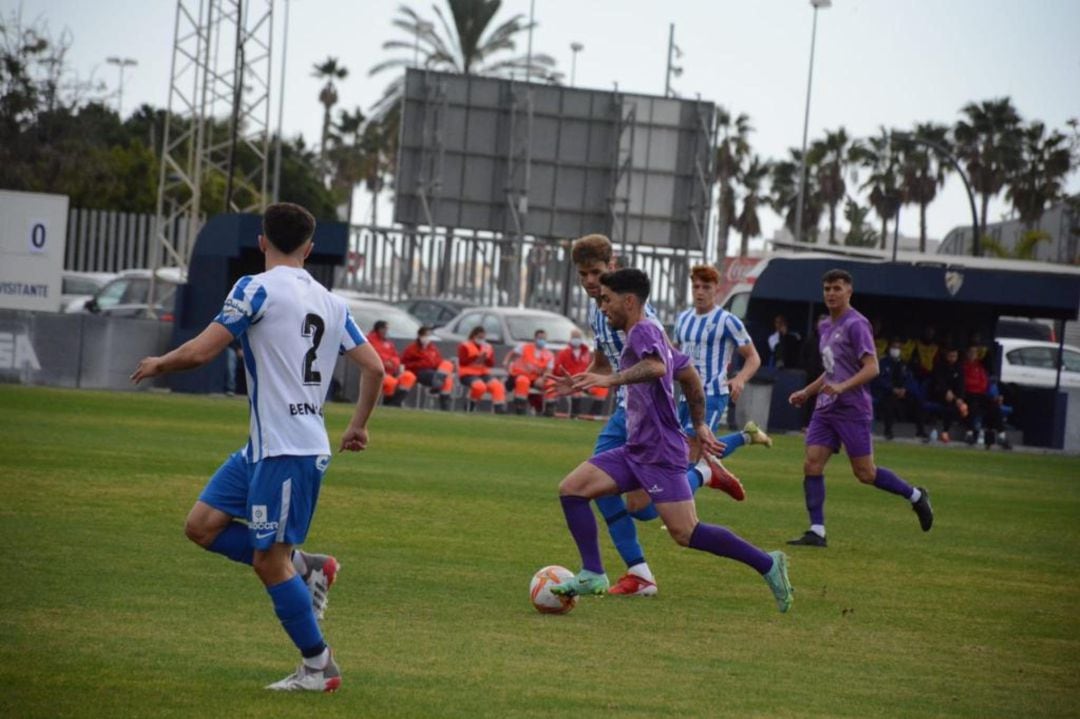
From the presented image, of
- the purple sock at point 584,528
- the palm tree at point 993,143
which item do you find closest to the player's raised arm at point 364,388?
the purple sock at point 584,528

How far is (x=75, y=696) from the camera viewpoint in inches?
287

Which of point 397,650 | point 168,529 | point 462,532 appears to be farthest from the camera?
point 462,532

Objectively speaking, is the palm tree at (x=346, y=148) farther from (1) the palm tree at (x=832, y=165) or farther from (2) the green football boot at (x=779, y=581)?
(2) the green football boot at (x=779, y=581)

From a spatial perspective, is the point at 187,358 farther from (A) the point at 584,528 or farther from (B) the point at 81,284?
(B) the point at 81,284

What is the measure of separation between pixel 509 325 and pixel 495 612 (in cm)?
2701

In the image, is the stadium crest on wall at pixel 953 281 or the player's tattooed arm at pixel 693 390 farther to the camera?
the stadium crest on wall at pixel 953 281

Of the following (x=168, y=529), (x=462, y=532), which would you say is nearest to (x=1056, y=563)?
(x=462, y=532)

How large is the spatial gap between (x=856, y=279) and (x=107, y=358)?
1454cm

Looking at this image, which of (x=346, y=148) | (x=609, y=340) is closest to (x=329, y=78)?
(x=346, y=148)

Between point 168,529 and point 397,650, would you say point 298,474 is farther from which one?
point 168,529

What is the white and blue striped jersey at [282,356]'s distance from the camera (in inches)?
302

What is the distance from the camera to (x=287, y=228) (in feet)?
25.8

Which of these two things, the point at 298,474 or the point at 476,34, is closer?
the point at 298,474

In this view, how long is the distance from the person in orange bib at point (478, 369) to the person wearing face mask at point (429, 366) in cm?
30
